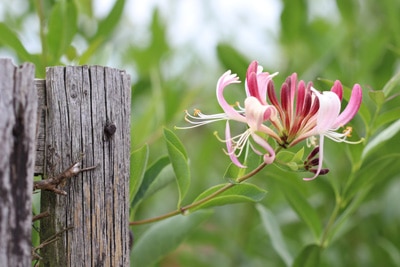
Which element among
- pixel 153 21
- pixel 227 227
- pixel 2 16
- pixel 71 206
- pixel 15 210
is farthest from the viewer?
pixel 227 227

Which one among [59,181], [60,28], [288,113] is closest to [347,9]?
[60,28]

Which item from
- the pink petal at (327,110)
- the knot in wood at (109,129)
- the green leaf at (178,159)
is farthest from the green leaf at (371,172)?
the knot in wood at (109,129)

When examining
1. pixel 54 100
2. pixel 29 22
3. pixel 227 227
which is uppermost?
pixel 29 22

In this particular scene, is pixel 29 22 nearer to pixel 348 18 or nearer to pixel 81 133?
pixel 348 18

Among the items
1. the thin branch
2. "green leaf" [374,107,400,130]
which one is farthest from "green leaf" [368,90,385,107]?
the thin branch

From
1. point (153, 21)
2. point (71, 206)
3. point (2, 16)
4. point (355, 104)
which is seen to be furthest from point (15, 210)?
point (2, 16)

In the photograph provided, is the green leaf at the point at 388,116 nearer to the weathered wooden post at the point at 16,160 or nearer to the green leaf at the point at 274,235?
the green leaf at the point at 274,235
